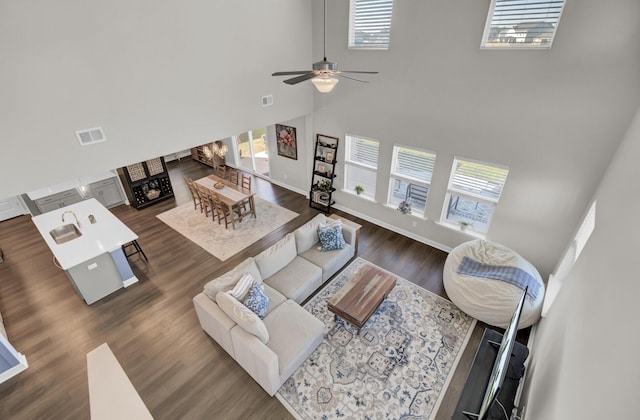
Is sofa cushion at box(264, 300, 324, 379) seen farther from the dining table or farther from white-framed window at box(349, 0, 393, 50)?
white-framed window at box(349, 0, 393, 50)

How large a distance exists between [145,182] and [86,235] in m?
3.03

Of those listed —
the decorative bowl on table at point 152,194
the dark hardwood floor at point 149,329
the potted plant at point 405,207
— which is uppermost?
the potted plant at point 405,207

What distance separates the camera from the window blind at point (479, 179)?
5.02 meters

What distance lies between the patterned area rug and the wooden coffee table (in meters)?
0.39

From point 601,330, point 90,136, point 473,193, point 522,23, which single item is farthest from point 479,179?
point 90,136

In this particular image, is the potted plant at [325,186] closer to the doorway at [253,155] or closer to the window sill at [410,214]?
the window sill at [410,214]

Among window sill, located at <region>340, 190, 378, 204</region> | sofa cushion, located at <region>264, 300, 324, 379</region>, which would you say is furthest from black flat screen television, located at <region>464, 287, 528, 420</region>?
window sill, located at <region>340, 190, 378, 204</region>

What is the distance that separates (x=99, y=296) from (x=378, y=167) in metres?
5.85

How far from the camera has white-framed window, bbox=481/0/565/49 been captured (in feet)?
12.7

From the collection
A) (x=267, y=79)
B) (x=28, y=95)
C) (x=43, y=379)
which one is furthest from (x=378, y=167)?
(x=43, y=379)

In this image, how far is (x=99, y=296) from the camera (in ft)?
16.6

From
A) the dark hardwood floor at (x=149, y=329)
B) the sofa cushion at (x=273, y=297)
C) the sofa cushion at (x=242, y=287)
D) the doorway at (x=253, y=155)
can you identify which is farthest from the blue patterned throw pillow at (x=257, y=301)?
the doorway at (x=253, y=155)

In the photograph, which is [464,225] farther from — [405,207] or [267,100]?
[267,100]

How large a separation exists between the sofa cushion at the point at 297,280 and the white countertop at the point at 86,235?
2.66m
